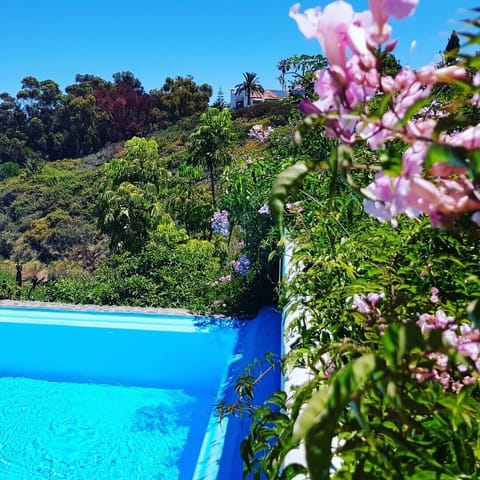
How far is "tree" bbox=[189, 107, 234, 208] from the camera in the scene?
25.7ft

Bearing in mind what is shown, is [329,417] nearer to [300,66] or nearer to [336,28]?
[336,28]

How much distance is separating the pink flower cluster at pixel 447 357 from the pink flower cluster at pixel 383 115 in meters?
0.14

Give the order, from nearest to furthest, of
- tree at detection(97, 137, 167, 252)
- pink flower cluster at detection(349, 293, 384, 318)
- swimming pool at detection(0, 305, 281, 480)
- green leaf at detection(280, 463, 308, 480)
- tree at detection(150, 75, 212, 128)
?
green leaf at detection(280, 463, 308, 480) → pink flower cluster at detection(349, 293, 384, 318) → swimming pool at detection(0, 305, 281, 480) → tree at detection(97, 137, 167, 252) → tree at detection(150, 75, 212, 128)

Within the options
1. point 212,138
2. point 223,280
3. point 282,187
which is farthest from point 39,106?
point 282,187

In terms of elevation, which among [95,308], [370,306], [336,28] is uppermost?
[336,28]

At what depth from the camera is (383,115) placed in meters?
0.47

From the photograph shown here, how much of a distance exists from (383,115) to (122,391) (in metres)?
4.06

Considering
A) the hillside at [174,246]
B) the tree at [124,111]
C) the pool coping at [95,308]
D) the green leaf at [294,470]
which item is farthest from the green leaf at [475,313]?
the tree at [124,111]

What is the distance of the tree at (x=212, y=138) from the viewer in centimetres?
785

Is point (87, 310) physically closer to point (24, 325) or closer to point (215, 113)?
point (24, 325)

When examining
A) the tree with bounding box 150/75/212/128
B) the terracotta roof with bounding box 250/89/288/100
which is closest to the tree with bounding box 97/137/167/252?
the tree with bounding box 150/75/212/128

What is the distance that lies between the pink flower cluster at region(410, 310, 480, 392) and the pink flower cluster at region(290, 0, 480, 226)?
14 cm

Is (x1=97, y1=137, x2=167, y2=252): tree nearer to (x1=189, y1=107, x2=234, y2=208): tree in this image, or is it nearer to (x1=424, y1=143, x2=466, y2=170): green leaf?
(x1=189, y1=107, x2=234, y2=208): tree

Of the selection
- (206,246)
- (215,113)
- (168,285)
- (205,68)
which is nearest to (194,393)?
(168,285)
